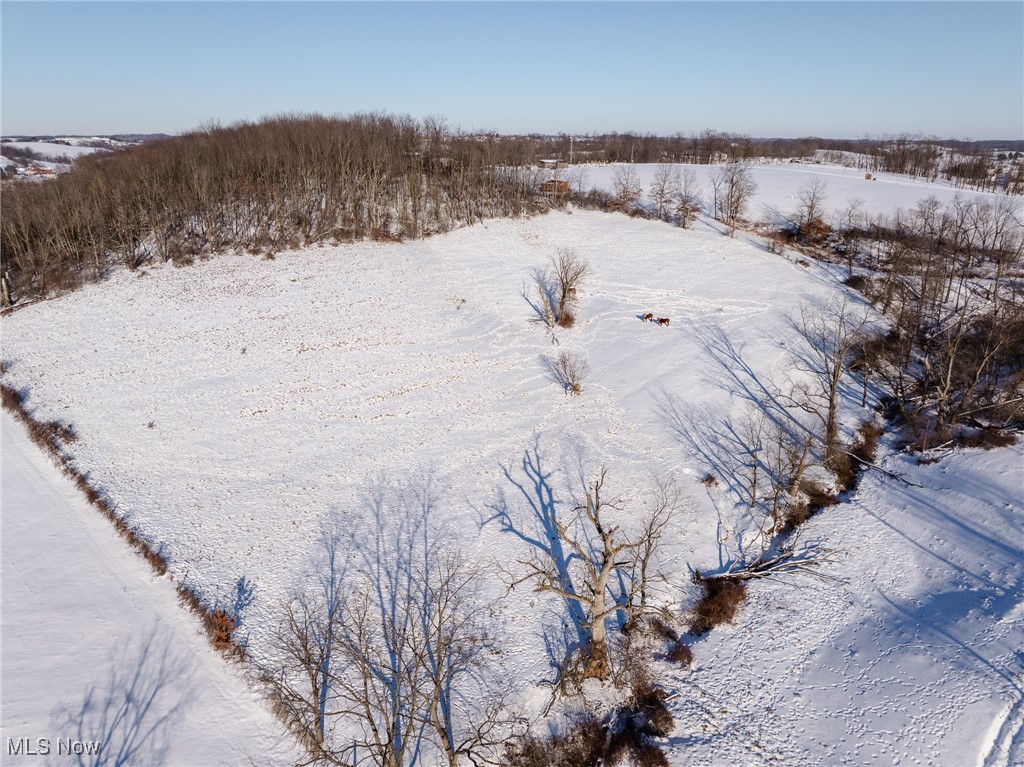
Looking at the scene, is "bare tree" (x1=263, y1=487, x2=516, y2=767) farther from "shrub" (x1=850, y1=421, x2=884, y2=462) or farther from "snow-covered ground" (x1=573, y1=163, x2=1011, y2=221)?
"snow-covered ground" (x1=573, y1=163, x2=1011, y2=221)

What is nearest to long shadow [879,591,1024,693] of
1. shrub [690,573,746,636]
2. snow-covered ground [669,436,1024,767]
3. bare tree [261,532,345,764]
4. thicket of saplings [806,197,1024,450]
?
snow-covered ground [669,436,1024,767]

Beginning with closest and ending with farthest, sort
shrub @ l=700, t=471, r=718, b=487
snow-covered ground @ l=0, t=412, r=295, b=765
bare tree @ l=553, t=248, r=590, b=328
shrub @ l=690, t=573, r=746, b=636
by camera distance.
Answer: snow-covered ground @ l=0, t=412, r=295, b=765 < shrub @ l=690, t=573, r=746, b=636 < shrub @ l=700, t=471, r=718, b=487 < bare tree @ l=553, t=248, r=590, b=328

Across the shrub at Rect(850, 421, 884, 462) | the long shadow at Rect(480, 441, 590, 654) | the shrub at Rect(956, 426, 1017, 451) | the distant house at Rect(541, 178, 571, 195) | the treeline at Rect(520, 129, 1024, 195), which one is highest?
the treeline at Rect(520, 129, 1024, 195)

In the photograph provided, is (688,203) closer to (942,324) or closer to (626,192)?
(626,192)

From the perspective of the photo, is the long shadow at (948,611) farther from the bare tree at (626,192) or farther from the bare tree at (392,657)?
the bare tree at (626,192)

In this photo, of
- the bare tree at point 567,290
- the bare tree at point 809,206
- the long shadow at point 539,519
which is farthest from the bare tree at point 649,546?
the bare tree at point 809,206

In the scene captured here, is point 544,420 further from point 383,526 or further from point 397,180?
point 397,180

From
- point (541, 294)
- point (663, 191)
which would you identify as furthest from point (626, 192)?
point (541, 294)

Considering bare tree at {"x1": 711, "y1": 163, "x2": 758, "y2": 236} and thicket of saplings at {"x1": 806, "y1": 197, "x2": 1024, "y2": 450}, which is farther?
bare tree at {"x1": 711, "y1": 163, "x2": 758, "y2": 236}
